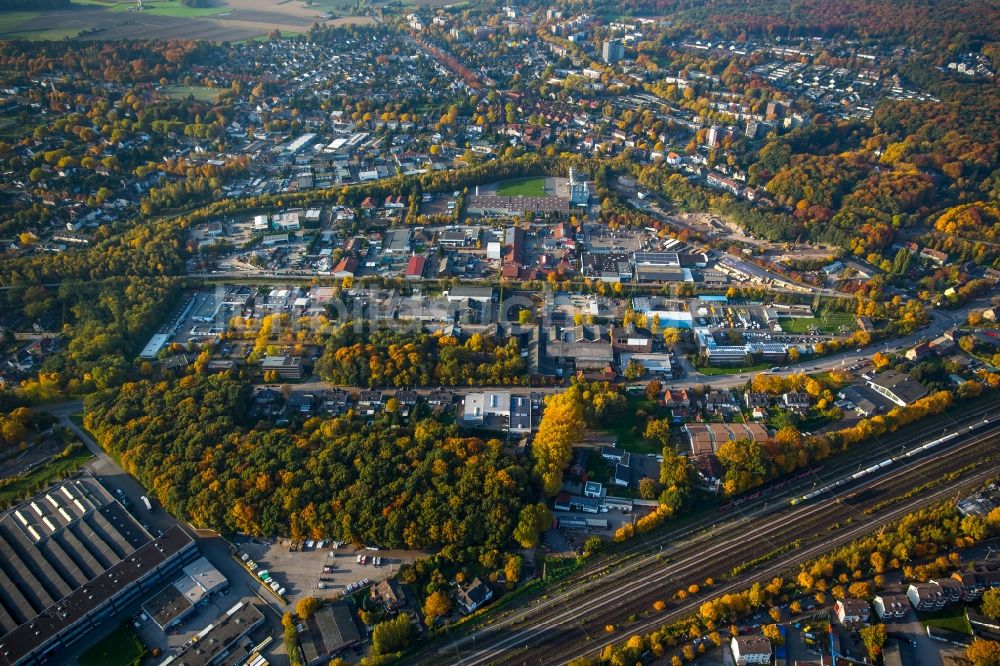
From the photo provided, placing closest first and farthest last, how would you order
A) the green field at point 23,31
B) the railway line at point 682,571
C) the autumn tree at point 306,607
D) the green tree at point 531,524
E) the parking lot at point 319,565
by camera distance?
the railway line at point 682,571
the autumn tree at point 306,607
the parking lot at point 319,565
the green tree at point 531,524
the green field at point 23,31

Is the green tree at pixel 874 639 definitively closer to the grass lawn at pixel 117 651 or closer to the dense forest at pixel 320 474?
the dense forest at pixel 320 474

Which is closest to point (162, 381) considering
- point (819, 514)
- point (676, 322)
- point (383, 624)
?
point (383, 624)

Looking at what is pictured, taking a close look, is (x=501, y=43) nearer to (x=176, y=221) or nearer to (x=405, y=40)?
(x=405, y=40)

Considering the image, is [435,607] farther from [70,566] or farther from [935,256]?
[935,256]

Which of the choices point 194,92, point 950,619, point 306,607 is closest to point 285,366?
point 306,607

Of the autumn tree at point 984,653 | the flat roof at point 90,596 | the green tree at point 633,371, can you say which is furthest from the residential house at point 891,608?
the flat roof at point 90,596

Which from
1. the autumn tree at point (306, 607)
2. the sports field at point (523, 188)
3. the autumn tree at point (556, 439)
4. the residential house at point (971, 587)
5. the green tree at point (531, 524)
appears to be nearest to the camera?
the residential house at point (971, 587)
